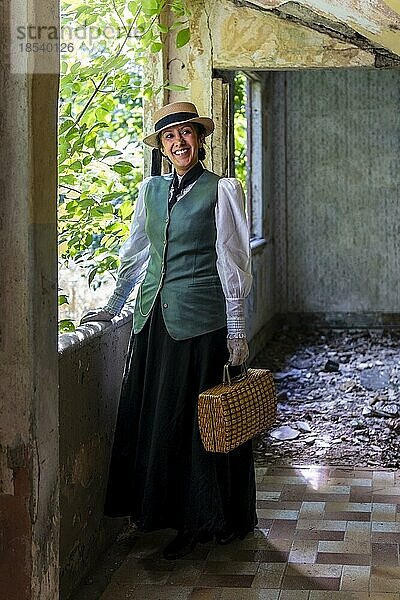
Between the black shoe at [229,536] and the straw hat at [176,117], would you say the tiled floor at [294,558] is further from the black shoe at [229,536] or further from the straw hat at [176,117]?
the straw hat at [176,117]

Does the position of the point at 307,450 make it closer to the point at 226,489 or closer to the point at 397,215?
the point at 226,489

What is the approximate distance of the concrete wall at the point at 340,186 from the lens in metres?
9.10

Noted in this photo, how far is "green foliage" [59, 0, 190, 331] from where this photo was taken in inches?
157

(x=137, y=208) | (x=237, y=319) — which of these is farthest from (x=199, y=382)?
(x=137, y=208)

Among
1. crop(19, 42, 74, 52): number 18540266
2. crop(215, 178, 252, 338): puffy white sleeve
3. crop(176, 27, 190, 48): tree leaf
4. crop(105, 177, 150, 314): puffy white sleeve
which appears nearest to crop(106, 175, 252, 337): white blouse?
crop(215, 178, 252, 338): puffy white sleeve

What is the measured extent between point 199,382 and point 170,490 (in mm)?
438

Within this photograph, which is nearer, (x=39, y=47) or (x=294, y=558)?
(x=39, y=47)

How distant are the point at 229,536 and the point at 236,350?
2.67ft

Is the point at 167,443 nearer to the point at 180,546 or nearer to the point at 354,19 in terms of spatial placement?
the point at 180,546

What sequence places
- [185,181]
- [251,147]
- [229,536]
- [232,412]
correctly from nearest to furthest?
[232,412], [185,181], [229,536], [251,147]

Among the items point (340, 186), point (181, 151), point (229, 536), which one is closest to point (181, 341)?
point (181, 151)

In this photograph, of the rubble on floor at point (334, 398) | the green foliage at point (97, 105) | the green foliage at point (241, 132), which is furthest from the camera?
the green foliage at point (241, 132)

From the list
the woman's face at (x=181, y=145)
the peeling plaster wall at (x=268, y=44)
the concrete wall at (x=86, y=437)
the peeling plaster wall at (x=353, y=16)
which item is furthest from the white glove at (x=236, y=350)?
the peeling plaster wall at (x=268, y=44)

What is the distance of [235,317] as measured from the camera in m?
3.48
